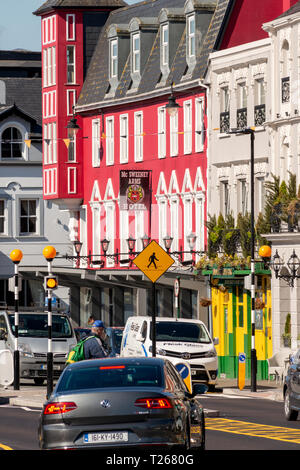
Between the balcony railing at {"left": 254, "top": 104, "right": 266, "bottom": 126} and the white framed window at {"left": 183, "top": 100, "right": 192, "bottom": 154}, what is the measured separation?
6312mm

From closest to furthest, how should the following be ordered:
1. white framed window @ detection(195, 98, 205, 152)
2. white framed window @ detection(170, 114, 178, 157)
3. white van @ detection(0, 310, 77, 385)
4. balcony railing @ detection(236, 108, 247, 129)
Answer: white van @ detection(0, 310, 77, 385), balcony railing @ detection(236, 108, 247, 129), white framed window @ detection(195, 98, 205, 152), white framed window @ detection(170, 114, 178, 157)

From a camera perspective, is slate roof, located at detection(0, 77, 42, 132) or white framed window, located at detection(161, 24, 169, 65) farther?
slate roof, located at detection(0, 77, 42, 132)

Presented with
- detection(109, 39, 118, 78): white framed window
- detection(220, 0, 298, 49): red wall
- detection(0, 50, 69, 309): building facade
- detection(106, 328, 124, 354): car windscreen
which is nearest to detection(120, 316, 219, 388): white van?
detection(106, 328, 124, 354): car windscreen

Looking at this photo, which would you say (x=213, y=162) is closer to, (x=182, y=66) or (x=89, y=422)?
(x=182, y=66)

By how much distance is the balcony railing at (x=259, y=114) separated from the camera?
2026 inches

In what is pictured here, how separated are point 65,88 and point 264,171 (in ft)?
59.7

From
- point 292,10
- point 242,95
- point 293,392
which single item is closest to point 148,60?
point 242,95

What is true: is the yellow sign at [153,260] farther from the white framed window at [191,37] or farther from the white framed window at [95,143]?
the white framed window at [95,143]

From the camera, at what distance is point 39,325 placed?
4456cm

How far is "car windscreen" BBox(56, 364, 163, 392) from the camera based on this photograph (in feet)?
55.9

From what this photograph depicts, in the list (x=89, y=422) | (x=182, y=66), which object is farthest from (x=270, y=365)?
(x=89, y=422)

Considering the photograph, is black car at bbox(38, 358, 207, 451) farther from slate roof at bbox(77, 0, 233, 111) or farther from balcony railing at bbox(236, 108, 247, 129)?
slate roof at bbox(77, 0, 233, 111)

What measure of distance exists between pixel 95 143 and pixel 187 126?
356 inches

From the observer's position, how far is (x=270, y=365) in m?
46.2
